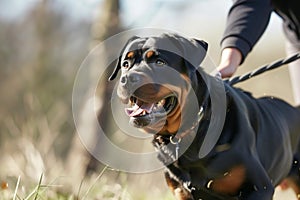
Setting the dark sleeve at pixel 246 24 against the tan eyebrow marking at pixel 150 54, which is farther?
the dark sleeve at pixel 246 24

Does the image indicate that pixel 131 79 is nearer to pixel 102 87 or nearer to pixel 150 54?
pixel 150 54

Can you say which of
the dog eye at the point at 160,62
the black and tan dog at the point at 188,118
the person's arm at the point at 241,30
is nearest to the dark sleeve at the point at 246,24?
the person's arm at the point at 241,30

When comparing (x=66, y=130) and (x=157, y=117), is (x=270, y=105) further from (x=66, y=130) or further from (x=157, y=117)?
(x=66, y=130)

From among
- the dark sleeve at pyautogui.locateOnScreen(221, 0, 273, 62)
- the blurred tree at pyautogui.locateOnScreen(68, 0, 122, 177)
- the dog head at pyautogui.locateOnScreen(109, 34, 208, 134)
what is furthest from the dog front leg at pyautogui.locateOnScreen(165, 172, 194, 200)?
the blurred tree at pyautogui.locateOnScreen(68, 0, 122, 177)

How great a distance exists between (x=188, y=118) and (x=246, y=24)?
1288 mm

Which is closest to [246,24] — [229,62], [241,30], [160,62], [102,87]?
[241,30]

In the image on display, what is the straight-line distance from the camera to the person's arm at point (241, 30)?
4480mm

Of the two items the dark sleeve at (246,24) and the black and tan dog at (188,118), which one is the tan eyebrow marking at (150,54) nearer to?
the black and tan dog at (188,118)

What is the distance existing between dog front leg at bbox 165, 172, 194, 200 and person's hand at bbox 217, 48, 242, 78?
3.02ft

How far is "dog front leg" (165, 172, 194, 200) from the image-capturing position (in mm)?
3751

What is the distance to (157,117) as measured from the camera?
11.2ft

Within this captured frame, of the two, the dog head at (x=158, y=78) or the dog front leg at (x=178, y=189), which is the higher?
the dog head at (x=158, y=78)

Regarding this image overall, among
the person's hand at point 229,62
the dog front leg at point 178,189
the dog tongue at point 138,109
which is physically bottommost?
the dog front leg at point 178,189

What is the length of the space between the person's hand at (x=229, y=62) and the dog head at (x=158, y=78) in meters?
0.81
